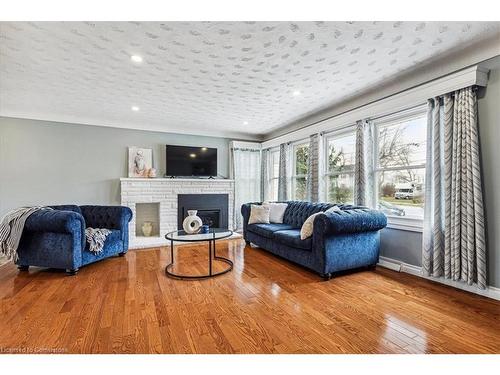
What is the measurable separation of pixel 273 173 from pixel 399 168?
3199mm

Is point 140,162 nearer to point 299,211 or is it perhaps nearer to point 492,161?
point 299,211

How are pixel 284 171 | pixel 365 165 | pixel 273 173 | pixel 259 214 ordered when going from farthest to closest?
pixel 273 173
pixel 284 171
pixel 259 214
pixel 365 165

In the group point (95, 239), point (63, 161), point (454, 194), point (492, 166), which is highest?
point (63, 161)

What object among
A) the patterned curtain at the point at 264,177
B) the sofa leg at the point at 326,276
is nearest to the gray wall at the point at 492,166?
the sofa leg at the point at 326,276

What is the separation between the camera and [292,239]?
3484mm

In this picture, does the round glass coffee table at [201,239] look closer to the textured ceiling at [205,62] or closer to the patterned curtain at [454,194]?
the textured ceiling at [205,62]

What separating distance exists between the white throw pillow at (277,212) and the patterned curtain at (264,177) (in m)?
1.47

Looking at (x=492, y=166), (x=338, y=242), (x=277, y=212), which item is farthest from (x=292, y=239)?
(x=492, y=166)

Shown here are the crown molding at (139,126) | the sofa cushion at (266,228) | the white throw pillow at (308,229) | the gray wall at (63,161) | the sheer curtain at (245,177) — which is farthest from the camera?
the sheer curtain at (245,177)

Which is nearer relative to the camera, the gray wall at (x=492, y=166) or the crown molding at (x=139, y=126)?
the gray wall at (x=492, y=166)

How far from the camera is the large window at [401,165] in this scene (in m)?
3.27
